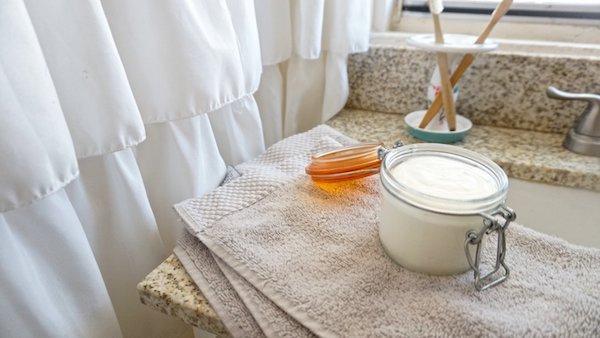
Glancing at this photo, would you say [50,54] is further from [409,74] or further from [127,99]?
[409,74]

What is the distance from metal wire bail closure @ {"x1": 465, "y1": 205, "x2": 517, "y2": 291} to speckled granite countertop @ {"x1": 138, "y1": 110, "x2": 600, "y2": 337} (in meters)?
0.23

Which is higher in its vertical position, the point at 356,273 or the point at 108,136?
the point at 108,136

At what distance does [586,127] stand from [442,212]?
1.45 feet

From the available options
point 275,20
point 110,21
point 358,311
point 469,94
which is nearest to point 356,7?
point 275,20

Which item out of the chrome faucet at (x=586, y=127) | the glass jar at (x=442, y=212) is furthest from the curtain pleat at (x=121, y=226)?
the chrome faucet at (x=586, y=127)

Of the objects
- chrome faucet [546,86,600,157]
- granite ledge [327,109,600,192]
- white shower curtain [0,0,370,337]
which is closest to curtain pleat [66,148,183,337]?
white shower curtain [0,0,370,337]

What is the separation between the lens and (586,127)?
0.61 metres

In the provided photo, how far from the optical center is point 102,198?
1.44ft

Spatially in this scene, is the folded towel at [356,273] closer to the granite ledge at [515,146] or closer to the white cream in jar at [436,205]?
the white cream in jar at [436,205]

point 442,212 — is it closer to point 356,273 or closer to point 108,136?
point 356,273

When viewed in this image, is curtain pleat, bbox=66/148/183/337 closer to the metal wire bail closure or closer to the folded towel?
the folded towel

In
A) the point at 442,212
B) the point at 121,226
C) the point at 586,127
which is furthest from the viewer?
the point at 586,127

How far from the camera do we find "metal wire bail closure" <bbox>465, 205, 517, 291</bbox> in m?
0.32

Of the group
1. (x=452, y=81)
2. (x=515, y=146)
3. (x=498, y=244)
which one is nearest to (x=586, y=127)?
(x=515, y=146)
